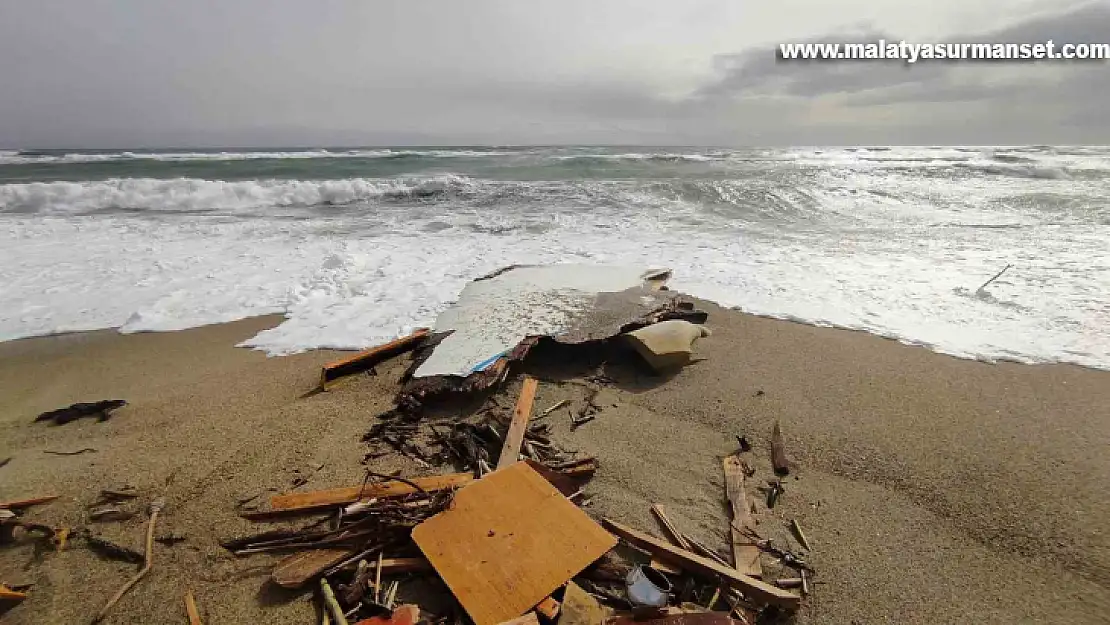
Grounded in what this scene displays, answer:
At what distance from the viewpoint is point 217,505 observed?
108 inches

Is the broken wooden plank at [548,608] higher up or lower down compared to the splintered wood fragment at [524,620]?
lower down

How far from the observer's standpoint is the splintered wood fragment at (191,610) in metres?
2.11

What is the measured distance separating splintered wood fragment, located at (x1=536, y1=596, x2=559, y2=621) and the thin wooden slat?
87 centimetres

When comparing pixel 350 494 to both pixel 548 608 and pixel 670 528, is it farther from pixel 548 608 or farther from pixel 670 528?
pixel 670 528

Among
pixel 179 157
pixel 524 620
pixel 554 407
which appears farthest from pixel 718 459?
pixel 179 157

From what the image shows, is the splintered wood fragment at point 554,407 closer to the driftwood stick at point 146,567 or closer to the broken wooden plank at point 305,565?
the broken wooden plank at point 305,565

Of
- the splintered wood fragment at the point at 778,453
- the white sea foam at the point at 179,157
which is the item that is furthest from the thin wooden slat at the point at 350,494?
the white sea foam at the point at 179,157

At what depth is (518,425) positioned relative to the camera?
10.8ft

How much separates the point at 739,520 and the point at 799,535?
Answer: 296 mm

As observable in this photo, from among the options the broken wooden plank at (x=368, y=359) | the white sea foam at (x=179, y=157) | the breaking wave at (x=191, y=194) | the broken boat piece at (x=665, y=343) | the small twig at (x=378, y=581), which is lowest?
the small twig at (x=378, y=581)

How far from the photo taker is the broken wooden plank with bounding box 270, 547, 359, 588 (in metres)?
2.21

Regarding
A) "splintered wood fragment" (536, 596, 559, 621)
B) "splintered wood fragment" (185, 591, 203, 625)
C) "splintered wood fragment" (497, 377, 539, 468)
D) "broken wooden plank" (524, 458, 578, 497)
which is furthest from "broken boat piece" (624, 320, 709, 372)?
"splintered wood fragment" (185, 591, 203, 625)

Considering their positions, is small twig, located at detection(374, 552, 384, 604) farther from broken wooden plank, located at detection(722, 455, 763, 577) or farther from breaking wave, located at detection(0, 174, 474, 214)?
breaking wave, located at detection(0, 174, 474, 214)

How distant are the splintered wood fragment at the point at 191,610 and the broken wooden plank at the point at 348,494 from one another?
1.47 ft
